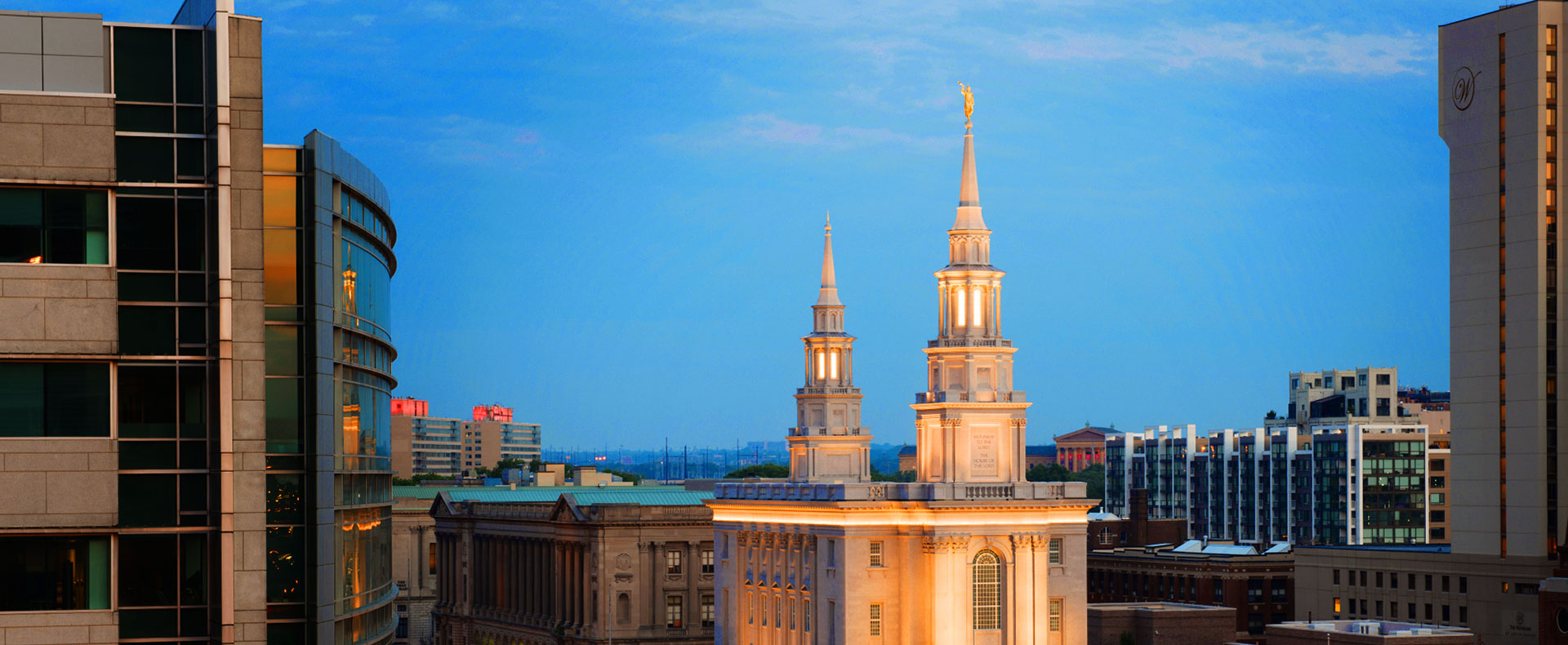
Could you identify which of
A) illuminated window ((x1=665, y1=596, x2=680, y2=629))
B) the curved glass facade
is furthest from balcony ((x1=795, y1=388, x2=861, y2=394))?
the curved glass facade

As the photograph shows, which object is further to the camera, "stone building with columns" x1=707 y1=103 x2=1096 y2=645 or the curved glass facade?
"stone building with columns" x1=707 y1=103 x2=1096 y2=645

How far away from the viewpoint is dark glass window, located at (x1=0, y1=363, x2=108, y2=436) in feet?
128

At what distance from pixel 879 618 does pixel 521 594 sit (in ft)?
228

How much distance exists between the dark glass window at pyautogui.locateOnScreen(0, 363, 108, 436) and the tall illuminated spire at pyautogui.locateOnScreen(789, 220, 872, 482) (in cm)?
13728

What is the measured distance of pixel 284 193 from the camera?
44969mm

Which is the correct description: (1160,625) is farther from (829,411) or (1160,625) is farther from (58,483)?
(58,483)

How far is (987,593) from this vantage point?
411ft

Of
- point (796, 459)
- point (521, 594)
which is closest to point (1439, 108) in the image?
point (796, 459)

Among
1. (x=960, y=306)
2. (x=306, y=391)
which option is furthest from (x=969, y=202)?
(x=306, y=391)

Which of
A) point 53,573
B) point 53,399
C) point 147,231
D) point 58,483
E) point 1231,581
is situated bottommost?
point 1231,581

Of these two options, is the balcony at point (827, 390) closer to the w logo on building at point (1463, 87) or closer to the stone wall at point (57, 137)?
the w logo on building at point (1463, 87)

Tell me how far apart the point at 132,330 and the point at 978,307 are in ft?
323

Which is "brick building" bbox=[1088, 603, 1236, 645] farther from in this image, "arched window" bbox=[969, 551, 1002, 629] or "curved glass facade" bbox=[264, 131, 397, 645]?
"curved glass facade" bbox=[264, 131, 397, 645]

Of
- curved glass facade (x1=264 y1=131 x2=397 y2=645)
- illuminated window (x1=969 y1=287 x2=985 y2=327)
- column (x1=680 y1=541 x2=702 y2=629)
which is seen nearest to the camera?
curved glass facade (x1=264 y1=131 x2=397 y2=645)
